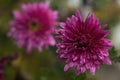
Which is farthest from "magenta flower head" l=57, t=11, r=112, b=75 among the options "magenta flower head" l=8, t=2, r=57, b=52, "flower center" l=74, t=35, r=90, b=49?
"magenta flower head" l=8, t=2, r=57, b=52

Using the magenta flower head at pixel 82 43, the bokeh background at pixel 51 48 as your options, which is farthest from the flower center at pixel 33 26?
the magenta flower head at pixel 82 43

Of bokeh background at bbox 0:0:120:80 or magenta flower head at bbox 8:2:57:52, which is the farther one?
bokeh background at bbox 0:0:120:80

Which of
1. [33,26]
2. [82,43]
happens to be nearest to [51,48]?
[33,26]

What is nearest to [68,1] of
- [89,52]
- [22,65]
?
[22,65]

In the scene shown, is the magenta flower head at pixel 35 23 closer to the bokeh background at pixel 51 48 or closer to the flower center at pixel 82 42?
the bokeh background at pixel 51 48

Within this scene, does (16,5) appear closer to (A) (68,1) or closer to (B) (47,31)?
(A) (68,1)

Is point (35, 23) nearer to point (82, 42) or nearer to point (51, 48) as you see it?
point (51, 48)

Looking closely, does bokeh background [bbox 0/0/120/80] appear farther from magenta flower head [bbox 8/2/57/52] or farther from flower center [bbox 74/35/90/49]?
flower center [bbox 74/35/90/49]
